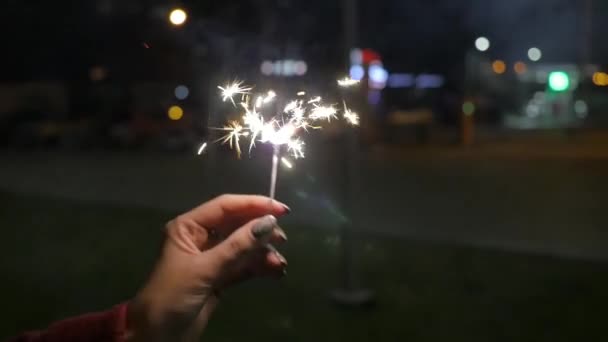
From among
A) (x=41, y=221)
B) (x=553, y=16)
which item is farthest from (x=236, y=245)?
(x=553, y=16)

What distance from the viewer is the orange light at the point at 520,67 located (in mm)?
33250

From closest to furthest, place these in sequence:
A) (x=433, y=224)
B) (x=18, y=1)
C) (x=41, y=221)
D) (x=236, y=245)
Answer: (x=236, y=245)
(x=433, y=224)
(x=41, y=221)
(x=18, y=1)

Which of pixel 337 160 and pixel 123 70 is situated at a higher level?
pixel 123 70

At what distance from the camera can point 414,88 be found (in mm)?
36188

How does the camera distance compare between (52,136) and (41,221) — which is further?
(52,136)

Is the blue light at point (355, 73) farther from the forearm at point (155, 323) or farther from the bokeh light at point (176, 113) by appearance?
the bokeh light at point (176, 113)

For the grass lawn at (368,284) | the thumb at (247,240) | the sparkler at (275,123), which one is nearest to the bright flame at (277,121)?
the sparkler at (275,123)

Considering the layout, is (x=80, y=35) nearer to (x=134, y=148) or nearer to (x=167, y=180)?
(x=134, y=148)

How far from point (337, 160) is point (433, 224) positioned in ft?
29.0

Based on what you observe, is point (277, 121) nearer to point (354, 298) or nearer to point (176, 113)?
point (354, 298)

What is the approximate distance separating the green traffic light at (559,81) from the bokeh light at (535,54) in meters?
2.16

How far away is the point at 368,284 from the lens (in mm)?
6926

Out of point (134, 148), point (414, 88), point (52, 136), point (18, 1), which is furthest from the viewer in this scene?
point (414, 88)

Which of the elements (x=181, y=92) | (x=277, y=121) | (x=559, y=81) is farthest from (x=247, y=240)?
(x=559, y=81)
